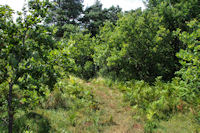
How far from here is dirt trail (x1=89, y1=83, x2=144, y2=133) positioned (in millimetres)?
5750

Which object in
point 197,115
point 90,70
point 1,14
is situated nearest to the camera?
point 1,14

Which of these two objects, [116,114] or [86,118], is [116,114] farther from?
[86,118]

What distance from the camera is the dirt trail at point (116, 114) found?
575cm

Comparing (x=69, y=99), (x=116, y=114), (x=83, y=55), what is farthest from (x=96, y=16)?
(x=116, y=114)

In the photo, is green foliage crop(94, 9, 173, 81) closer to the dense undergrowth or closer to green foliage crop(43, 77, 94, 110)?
the dense undergrowth

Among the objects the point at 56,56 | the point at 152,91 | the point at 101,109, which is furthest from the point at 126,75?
the point at 56,56

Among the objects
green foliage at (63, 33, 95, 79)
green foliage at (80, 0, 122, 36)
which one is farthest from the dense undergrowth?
green foliage at (80, 0, 122, 36)

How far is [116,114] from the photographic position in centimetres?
710

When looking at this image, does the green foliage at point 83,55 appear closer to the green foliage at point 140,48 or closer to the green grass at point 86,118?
the green foliage at point 140,48

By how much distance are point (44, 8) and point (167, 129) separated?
5992 millimetres

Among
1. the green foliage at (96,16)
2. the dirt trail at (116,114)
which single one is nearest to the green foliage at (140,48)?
the dirt trail at (116,114)

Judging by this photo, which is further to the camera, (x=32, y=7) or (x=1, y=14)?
(x=32, y=7)

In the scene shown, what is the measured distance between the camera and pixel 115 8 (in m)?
30.0

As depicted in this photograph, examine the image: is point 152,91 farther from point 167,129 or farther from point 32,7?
point 32,7
